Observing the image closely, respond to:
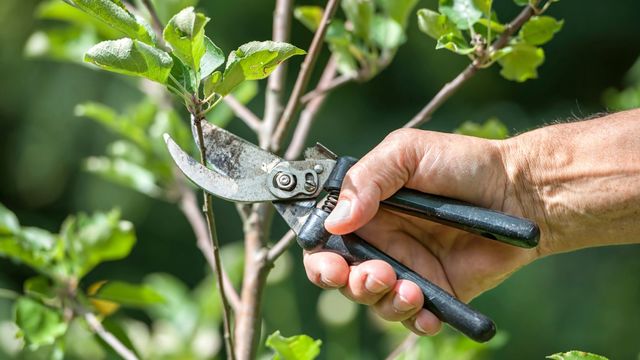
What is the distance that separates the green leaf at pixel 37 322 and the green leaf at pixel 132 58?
0.56 meters

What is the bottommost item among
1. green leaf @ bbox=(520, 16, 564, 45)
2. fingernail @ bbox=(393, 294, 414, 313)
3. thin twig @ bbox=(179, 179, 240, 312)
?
thin twig @ bbox=(179, 179, 240, 312)

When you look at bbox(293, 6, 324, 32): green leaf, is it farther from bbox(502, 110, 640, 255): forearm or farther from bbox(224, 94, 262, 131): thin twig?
bbox(502, 110, 640, 255): forearm

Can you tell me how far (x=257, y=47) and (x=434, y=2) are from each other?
89.3 inches

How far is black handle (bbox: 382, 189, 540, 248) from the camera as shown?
112 centimetres

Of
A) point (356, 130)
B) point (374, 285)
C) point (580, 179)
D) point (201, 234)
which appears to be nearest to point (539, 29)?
point (580, 179)

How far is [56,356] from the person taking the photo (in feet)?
4.63

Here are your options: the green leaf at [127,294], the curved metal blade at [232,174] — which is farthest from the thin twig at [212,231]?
the green leaf at [127,294]

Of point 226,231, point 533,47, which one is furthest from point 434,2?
point 533,47

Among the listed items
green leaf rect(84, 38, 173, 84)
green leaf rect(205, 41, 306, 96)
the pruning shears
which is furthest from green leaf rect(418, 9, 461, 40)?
green leaf rect(84, 38, 173, 84)

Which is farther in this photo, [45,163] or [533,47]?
[45,163]

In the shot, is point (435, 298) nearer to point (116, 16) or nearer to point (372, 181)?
point (372, 181)

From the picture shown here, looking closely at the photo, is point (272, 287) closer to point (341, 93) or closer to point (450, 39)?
point (450, 39)

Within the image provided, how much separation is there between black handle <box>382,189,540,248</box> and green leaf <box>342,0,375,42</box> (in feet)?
1.09

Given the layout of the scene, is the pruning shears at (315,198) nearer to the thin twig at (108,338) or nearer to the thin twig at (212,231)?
the thin twig at (212,231)
